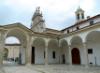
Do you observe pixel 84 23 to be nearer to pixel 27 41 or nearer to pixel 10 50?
pixel 27 41

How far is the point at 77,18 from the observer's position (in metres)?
33.8

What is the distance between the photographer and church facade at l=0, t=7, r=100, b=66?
17.3 meters

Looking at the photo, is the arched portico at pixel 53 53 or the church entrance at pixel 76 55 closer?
the church entrance at pixel 76 55

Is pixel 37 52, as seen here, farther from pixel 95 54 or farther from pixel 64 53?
pixel 95 54

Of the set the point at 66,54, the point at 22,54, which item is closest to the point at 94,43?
the point at 66,54

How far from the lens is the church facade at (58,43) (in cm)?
1730

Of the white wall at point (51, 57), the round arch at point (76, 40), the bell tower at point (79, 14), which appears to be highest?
the bell tower at point (79, 14)

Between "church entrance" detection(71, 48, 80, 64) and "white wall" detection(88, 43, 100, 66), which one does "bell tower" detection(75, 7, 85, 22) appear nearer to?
"church entrance" detection(71, 48, 80, 64)

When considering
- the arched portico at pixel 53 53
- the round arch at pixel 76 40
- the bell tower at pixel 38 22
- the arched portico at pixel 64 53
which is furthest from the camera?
the bell tower at pixel 38 22

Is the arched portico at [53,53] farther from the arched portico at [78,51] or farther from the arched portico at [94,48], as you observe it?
the arched portico at [94,48]

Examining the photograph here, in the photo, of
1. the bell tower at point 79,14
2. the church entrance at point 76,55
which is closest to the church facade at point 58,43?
the church entrance at point 76,55

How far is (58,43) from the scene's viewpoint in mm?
22859

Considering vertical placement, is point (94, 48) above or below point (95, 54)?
above

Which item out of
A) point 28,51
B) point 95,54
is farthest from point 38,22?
point 95,54
